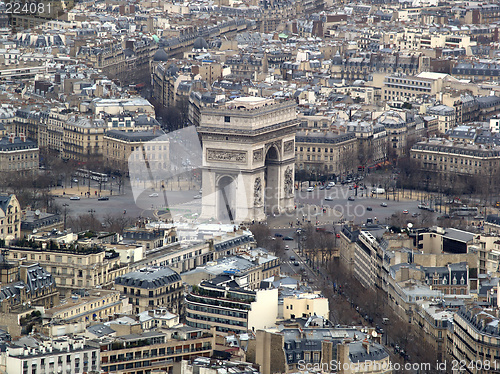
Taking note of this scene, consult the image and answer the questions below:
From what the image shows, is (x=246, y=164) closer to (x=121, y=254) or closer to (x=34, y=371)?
(x=121, y=254)

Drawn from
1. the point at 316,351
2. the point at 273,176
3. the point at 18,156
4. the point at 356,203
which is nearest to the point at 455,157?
the point at 356,203

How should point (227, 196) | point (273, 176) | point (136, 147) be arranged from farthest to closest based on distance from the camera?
point (136, 147), point (273, 176), point (227, 196)

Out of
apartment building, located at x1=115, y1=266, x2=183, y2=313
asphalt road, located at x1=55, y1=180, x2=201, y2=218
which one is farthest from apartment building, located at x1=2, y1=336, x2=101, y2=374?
asphalt road, located at x1=55, y1=180, x2=201, y2=218

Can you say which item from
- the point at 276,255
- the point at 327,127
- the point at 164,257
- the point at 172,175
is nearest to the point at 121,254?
the point at 164,257

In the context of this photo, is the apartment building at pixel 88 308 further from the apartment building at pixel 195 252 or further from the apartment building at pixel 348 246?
the apartment building at pixel 348 246

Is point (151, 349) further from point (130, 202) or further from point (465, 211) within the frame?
point (130, 202)

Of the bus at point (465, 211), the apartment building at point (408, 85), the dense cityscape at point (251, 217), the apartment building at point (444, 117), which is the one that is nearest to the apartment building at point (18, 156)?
the dense cityscape at point (251, 217)
